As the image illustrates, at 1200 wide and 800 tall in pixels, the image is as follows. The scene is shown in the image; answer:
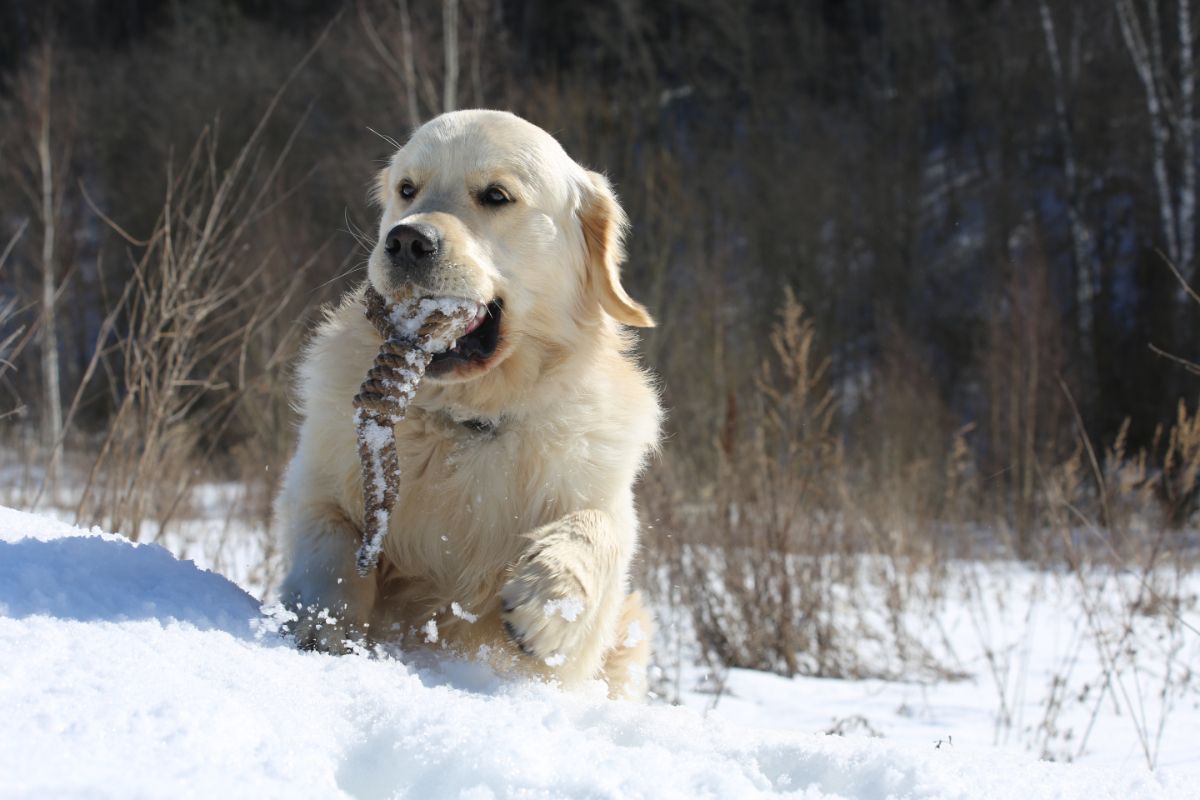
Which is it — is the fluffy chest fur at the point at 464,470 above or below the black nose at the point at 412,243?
below

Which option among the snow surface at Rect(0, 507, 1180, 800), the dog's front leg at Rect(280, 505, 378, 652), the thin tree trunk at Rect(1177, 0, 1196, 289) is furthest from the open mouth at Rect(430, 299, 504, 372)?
the thin tree trunk at Rect(1177, 0, 1196, 289)

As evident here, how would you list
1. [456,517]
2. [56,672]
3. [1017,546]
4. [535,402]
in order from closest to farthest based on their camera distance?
[56,672], [456,517], [535,402], [1017,546]

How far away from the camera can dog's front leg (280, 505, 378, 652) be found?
7.36 feet

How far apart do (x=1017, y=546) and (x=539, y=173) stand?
308 inches

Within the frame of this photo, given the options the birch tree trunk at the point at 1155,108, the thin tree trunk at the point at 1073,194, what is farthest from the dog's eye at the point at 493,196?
the thin tree trunk at the point at 1073,194

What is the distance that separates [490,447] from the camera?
2.67 metres

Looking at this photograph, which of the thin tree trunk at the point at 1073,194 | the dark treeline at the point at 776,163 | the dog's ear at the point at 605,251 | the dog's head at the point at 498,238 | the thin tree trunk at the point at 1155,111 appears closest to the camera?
the dog's head at the point at 498,238

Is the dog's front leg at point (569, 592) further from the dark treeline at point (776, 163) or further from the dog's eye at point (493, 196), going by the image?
the dark treeline at point (776, 163)

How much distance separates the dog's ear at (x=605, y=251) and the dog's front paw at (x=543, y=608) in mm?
998

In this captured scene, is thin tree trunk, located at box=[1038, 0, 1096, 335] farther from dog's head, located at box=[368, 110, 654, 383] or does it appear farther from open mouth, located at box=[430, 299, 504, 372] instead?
open mouth, located at box=[430, 299, 504, 372]

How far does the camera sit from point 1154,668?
5.73m

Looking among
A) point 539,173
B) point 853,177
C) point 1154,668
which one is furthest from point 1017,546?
point 853,177

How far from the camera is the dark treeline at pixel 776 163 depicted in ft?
44.5

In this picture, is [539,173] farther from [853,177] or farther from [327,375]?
[853,177]
